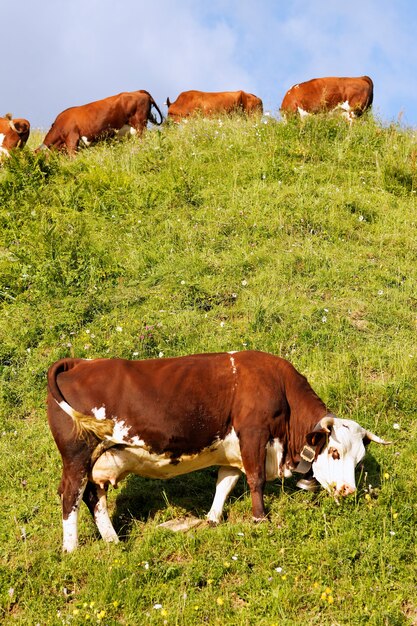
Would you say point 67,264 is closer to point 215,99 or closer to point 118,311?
point 118,311

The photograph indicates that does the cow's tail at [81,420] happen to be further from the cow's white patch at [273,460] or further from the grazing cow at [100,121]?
the grazing cow at [100,121]

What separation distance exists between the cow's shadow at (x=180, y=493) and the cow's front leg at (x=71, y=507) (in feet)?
1.56

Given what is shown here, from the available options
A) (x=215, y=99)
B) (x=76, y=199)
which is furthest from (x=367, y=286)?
(x=215, y=99)

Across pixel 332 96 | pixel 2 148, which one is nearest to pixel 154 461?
pixel 2 148

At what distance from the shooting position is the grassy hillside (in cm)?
549

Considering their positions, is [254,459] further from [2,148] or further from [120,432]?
[2,148]

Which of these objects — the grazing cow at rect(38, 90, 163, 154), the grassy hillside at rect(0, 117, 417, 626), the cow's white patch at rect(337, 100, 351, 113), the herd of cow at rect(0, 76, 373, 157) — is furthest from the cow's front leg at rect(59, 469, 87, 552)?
the cow's white patch at rect(337, 100, 351, 113)

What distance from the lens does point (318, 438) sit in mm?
6340

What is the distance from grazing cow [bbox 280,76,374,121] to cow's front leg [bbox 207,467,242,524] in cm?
1244

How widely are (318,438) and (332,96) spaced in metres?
13.3

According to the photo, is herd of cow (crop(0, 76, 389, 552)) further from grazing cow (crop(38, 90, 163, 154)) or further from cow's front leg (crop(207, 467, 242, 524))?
grazing cow (crop(38, 90, 163, 154))

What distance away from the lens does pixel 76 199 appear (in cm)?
1261

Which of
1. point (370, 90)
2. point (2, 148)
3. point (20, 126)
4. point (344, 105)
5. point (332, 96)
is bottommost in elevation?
point (2, 148)

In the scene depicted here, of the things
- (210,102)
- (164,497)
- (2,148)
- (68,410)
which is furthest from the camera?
(210,102)
